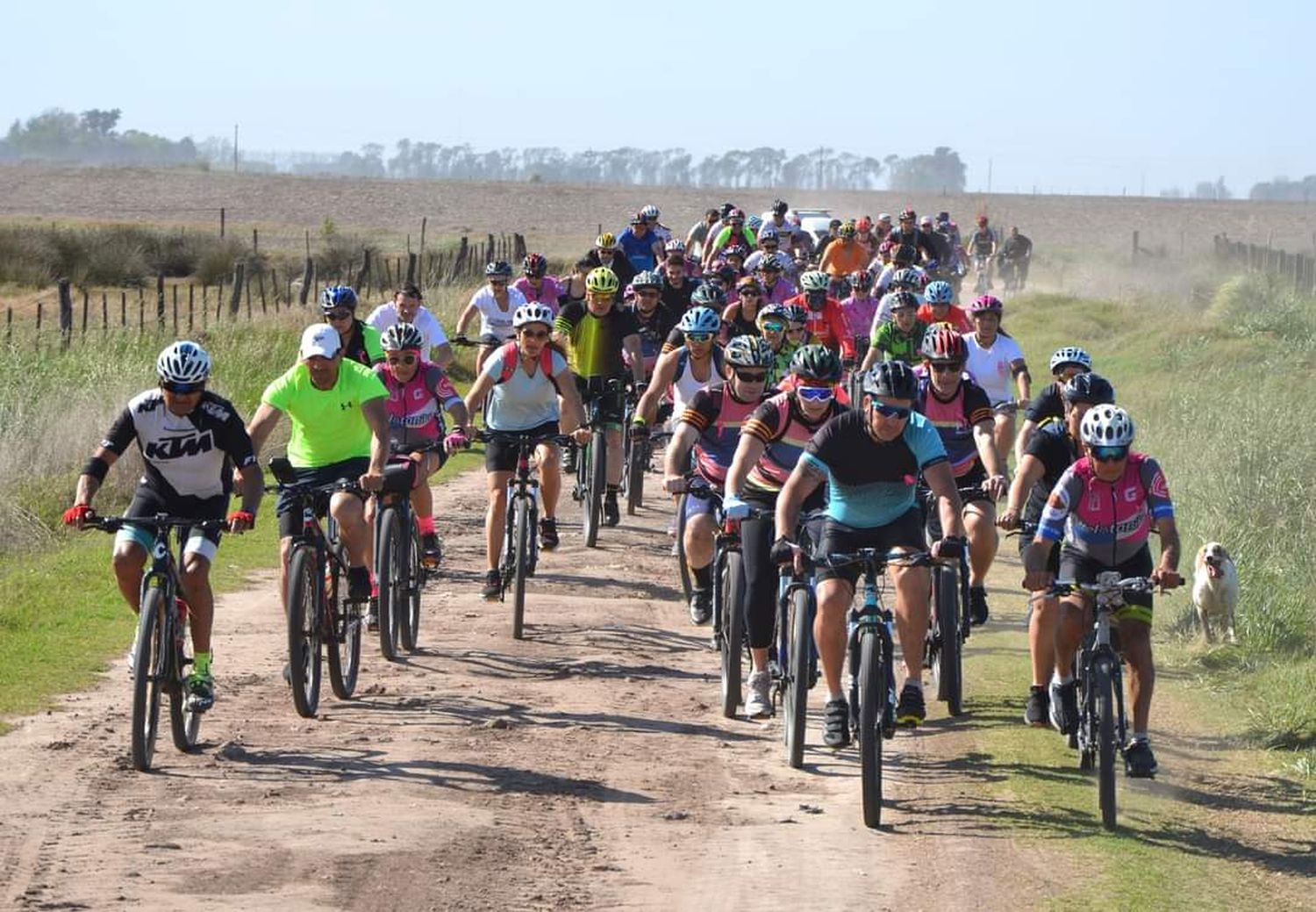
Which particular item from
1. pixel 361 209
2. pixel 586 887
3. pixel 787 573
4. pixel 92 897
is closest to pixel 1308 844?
pixel 787 573

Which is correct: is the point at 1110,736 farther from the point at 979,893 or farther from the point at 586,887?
the point at 586,887

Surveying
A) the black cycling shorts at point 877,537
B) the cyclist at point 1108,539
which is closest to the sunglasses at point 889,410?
the black cycling shorts at point 877,537

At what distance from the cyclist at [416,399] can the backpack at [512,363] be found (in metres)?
0.49

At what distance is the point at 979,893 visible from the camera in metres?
8.09

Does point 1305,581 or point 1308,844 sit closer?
point 1308,844

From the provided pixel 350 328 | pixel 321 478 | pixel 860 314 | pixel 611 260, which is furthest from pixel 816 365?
pixel 611 260

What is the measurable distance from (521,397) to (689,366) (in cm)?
125

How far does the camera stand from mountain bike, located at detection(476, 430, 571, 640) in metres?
13.2

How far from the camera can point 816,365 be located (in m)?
10.4

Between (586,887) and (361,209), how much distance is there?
9258 cm

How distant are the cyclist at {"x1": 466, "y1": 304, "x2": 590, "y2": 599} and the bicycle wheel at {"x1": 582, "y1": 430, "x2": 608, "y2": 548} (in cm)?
229

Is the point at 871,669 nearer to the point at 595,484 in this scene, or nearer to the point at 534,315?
the point at 534,315

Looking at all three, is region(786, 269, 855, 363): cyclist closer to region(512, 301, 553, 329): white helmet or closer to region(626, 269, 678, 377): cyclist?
region(626, 269, 678, 377): cyclist

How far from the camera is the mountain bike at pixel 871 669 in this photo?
885cm
